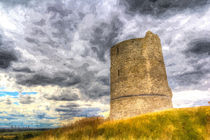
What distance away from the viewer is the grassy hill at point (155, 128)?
6.93 m

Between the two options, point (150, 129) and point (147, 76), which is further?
point (147, 76)

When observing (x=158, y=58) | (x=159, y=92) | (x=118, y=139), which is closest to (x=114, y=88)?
(x=159, y=92)

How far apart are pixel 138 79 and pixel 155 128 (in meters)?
5.51

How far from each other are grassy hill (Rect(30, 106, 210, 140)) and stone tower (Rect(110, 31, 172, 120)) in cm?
328

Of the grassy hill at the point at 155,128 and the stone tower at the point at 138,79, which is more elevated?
the stone tower at the point at 138,79

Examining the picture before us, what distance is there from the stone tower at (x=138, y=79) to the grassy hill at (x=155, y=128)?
3284 millimetres

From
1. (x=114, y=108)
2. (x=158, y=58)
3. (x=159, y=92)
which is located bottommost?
(x=114, y=108)

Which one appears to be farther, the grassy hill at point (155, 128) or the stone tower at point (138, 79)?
the stone tower at point (138, 79)

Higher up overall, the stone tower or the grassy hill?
the stone tower

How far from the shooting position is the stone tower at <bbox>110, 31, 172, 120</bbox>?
12.3 meters

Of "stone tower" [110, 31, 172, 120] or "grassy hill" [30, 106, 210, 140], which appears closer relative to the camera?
"grassy hill" [30, 106, 210, 140]

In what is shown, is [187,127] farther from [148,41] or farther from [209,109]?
[148,41]

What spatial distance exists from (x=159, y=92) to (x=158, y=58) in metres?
3.21

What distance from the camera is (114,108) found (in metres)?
13.7
